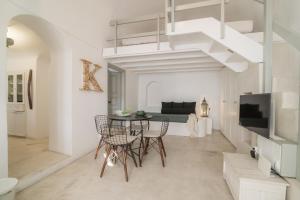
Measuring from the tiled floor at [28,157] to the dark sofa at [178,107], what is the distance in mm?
4044

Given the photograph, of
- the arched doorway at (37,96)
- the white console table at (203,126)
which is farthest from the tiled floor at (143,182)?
the white console table at (203,126)

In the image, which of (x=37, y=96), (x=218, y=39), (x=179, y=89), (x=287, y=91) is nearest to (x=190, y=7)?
(x=218, y=39)

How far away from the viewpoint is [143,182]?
7.27 ft

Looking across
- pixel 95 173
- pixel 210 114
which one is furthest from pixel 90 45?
pixel 210 114

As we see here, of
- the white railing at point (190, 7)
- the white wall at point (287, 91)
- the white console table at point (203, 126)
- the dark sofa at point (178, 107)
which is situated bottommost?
the white console table at point (203, 126)

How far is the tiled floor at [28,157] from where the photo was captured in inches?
91.5

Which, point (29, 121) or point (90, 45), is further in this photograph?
point (29, 121)

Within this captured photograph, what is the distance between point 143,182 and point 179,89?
4.73m

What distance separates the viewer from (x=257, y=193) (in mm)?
1573

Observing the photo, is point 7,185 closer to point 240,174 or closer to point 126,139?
point 126,139

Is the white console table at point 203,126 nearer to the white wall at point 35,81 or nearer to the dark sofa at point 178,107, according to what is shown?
the dark sofa at point 178,107

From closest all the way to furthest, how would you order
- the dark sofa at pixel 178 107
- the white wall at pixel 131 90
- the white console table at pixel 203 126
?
the white console table at pixel 203 126
the white wall at pixel 131 90
the dark sofa at pixel 178 107

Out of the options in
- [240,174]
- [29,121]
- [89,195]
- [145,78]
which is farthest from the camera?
[145,78]

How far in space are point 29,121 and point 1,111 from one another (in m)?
3.02
